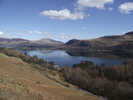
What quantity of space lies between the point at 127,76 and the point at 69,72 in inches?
581

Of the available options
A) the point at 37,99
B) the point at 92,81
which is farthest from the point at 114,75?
the point at 37,99

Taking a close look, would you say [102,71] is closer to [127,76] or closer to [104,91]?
[127,76]

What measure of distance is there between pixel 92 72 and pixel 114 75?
602 cm

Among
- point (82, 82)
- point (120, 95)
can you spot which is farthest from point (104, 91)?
point (82, 82)

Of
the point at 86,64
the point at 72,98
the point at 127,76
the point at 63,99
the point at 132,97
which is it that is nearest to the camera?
the point at 63,99

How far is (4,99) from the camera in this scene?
656 cm

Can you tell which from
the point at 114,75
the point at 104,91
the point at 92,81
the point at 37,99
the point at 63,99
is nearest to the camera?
the point at 37,99

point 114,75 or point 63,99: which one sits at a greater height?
point 63,99

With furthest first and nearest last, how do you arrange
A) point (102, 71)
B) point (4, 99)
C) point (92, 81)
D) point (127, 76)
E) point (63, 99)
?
point (102, 71), point (127, 76), point (92, 81), point (63, 99), point (4, 99)

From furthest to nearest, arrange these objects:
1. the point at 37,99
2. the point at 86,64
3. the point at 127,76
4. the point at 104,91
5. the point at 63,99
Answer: the point at 86,64, the point at 127,76, the point at 104,91, the point at 63,99, the point at 37,99

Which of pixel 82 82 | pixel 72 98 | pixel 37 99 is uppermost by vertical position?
pixel 37 99

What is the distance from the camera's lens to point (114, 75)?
3934 centimetres

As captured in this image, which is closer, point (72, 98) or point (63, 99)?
point (63, 99)

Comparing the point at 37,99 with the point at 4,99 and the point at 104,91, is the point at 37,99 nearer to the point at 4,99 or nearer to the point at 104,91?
the point at 4,99
